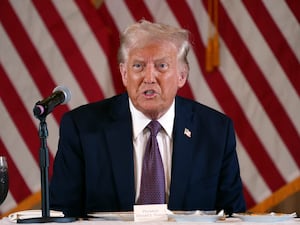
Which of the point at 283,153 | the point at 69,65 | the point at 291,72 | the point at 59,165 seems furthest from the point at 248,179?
the point at 59,165

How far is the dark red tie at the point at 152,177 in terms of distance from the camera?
2689 millimetres

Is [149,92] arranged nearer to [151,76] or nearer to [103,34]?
[151,76]

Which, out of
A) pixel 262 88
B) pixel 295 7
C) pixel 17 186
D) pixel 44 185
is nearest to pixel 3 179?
pixel 44 185

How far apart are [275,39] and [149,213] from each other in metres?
1.93

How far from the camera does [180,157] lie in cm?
275

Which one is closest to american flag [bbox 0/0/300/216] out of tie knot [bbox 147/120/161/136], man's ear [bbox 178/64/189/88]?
man's ear [bbox 178/64/189/88]

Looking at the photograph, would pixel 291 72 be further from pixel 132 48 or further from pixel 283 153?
pixel 132 48

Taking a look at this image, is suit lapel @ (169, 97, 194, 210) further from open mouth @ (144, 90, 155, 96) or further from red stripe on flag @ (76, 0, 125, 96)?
red stripe on flag @ (76, 0, 125, 96)

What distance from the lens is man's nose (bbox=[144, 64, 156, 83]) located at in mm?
2723

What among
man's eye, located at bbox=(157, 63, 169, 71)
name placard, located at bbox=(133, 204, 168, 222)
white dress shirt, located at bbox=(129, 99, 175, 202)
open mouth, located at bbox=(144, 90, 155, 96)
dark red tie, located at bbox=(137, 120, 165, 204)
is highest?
man's eye, located at bbox=(157, 63, 169, 71)

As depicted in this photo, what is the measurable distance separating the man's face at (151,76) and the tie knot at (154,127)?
37 mm

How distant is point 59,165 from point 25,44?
118cm

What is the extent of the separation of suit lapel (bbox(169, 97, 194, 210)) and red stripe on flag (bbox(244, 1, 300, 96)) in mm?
1062

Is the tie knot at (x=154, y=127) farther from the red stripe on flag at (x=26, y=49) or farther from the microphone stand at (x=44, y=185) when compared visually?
the red stripe on flag at (x=26, y=49)
